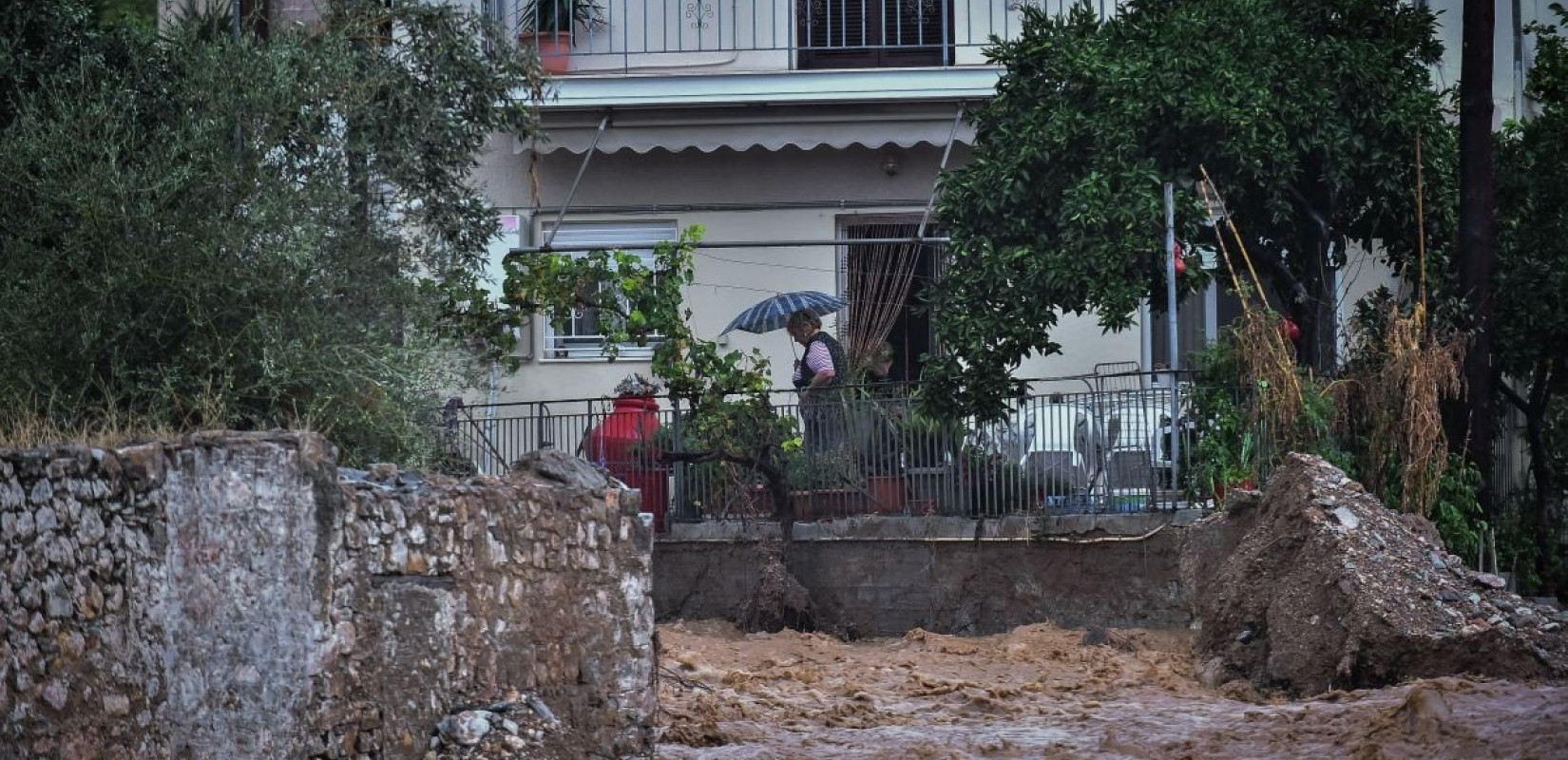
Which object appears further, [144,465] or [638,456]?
[638,456]

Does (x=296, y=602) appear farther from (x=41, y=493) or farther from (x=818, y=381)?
(x=818, y=381)

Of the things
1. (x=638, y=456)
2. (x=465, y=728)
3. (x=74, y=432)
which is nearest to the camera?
(x=465, y=728)

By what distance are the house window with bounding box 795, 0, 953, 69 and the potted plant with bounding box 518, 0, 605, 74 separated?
6.62ft

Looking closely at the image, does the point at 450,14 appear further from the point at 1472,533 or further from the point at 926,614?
the point at 1472,533

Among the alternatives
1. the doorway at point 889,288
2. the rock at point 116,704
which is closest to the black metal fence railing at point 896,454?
the doorway at point 889,288

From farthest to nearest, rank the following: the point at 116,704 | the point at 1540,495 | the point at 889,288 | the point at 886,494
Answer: the point at 889,288, the point at 1540,495, the point at 886,494, the point at 116,704

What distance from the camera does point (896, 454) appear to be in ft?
50.9

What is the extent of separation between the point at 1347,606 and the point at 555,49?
10.6 m

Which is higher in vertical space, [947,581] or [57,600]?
[57,600]

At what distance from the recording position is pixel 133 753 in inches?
308

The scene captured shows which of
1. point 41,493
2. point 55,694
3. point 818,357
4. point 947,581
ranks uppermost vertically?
point 818,357

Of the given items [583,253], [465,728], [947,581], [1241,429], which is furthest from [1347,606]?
[583,253]

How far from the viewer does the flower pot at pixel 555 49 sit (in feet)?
62.4

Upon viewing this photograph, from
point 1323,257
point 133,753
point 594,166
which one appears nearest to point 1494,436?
point 1323,257
